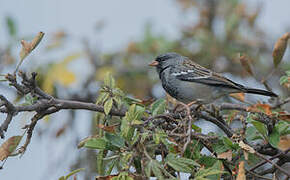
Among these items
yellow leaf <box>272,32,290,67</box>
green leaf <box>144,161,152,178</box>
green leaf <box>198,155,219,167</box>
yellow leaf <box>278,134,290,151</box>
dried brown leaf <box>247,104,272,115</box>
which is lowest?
green leaf <box>198,155,219,167</box>

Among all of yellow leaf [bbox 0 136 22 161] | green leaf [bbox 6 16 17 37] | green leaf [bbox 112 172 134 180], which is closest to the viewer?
green leaf [bbox 112 172 134 180]

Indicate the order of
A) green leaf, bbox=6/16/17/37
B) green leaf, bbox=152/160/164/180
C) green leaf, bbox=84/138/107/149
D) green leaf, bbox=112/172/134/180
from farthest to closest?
green leaf, bbox=6/16/17/37 → green leaf, bbox=84/138/107/149 → green leaf, bbox=112/172/134/180 → green leaf, bbox=152/160/164/180

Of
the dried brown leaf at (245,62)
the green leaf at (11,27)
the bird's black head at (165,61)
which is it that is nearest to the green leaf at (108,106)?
the dried brown leaf at (245,62)

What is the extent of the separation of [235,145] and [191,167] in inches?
14.9

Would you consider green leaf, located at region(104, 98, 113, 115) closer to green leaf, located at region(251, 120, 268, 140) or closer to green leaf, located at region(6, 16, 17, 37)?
green leaf, located at region(251, 120, 268, 140)

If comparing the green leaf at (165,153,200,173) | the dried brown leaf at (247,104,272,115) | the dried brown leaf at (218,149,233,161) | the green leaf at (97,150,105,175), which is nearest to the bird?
the dried brown leaf at (247,104,272,115)

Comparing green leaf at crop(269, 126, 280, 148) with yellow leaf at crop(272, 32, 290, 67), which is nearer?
green leaf at crop(269, 126, 280, 148)

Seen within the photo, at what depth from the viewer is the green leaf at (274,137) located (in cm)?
253

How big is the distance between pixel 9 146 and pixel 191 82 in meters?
3.14

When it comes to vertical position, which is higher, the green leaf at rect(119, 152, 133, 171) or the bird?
the green leaf at rect(119, 152, 133, 171)

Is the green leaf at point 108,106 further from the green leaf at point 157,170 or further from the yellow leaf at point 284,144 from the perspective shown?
the yellow leaf at point 284,144

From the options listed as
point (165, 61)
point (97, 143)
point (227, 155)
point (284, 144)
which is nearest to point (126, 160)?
point (97, 143)

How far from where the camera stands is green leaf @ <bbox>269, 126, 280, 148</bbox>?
2.53 m

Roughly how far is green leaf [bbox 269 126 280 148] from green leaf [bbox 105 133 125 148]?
87cm
